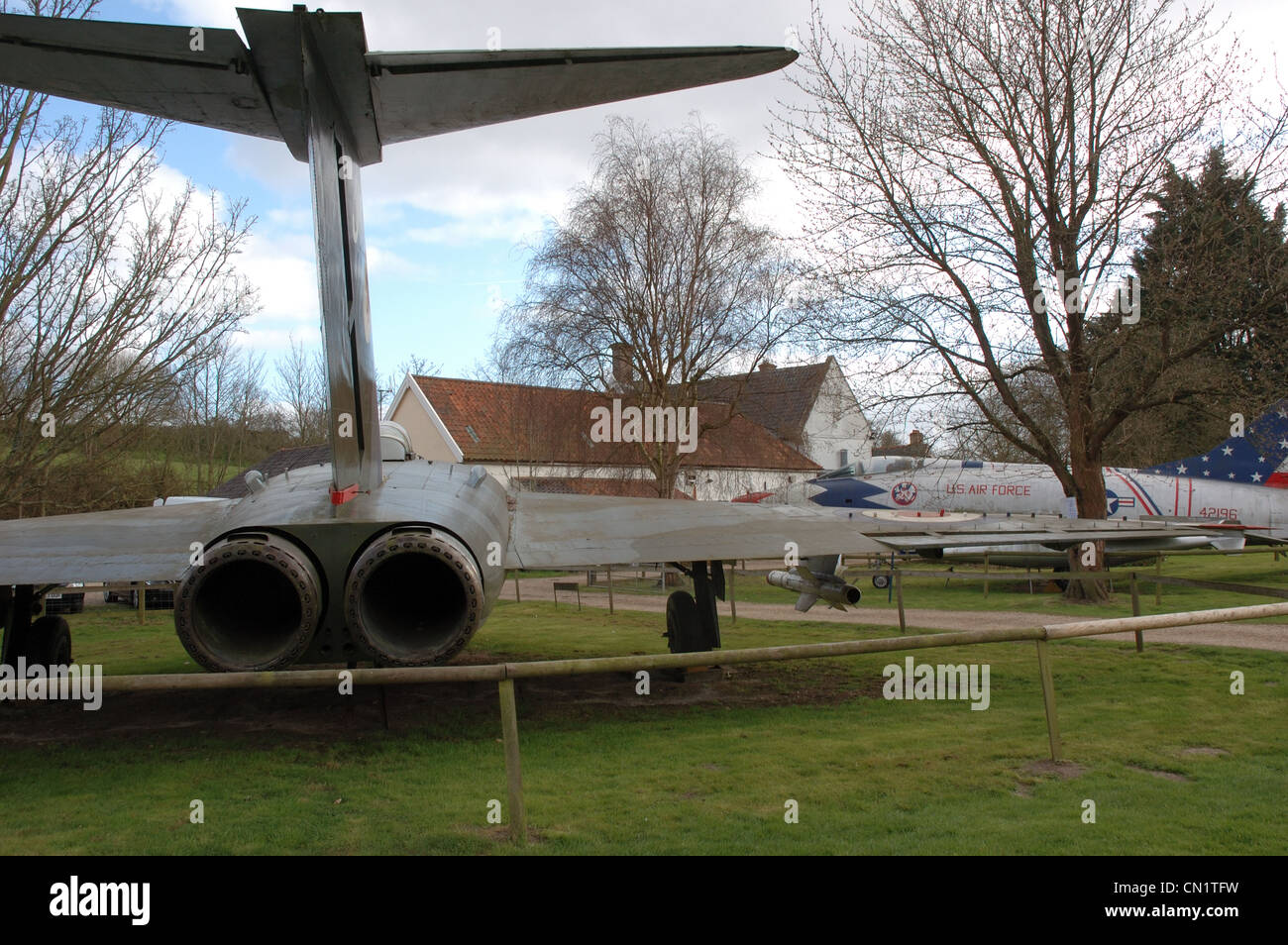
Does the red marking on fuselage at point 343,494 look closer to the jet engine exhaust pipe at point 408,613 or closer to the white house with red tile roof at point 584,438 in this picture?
the jet engine exhaust pipe at point 408,613

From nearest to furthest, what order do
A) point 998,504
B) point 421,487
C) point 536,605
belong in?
point 421,487
point 536,605
point 998,504

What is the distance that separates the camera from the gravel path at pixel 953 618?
44.3 feet

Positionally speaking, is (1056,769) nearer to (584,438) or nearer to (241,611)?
(241,611)

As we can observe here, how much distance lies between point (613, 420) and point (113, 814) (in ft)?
73.4

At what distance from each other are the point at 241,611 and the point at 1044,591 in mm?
21912

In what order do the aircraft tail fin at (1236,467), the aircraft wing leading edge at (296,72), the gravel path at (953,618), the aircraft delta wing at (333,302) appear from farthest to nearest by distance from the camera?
the aircraft tail fin at (1236,467)
the gravel path at (953,618)
the aircraft delta wing at (333,302)
the aircraft wing leading edge at (296,72)

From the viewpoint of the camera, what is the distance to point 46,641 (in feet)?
33.9

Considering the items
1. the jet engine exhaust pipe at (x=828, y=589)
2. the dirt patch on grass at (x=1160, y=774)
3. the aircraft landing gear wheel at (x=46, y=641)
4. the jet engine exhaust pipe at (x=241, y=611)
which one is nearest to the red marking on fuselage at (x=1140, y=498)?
the jet engine exhaust pipe at (x=828, y=589)

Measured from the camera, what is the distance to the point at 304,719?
8773 millimetres

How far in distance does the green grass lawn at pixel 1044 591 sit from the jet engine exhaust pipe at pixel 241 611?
34.4 feet

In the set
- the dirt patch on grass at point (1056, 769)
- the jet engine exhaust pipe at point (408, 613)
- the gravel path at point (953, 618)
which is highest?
the jet engine exhaust pipe at point (408, 613)

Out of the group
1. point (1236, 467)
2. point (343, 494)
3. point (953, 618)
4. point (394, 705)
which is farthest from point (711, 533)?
point (1236, 467)
